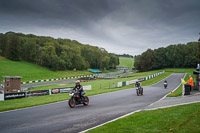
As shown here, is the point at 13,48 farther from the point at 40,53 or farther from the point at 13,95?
the point at 13,95

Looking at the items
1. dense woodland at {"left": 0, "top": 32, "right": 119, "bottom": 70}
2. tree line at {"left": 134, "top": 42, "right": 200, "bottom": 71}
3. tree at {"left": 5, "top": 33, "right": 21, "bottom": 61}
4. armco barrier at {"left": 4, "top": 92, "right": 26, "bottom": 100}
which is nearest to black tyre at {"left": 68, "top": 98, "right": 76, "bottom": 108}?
armco barrier at {"left": 4, "top": 92, "right": 26, "bottom": 100}

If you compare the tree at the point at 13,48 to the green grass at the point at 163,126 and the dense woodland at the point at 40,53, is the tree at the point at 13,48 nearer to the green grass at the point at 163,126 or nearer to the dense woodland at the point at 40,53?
the dense woodland at the point at 40,53

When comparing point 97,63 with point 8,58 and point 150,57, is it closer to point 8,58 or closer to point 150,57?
point 150,57

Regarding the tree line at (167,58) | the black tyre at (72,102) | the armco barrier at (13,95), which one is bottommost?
the armco barrier at (13,95)

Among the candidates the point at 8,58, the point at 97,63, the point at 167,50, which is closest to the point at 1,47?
the point at 8,58

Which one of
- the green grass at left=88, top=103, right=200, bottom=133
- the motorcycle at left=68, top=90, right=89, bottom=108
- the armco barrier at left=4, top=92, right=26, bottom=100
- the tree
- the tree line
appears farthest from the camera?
the tree line

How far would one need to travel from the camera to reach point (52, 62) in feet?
268

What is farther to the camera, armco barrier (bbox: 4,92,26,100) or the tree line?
the tree line

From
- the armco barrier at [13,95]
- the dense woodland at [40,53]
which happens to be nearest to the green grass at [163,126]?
the armco barrier at [13,95]

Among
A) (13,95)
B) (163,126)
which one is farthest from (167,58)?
(163,126)

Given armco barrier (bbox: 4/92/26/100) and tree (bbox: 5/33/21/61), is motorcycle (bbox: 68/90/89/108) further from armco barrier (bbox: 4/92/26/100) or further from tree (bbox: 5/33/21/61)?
tree (bbox: 5/33/21/61)

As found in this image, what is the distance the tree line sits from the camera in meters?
98.4

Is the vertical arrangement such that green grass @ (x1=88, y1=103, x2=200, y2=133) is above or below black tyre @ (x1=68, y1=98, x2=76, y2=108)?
above

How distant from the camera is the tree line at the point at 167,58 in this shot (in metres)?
98.4
